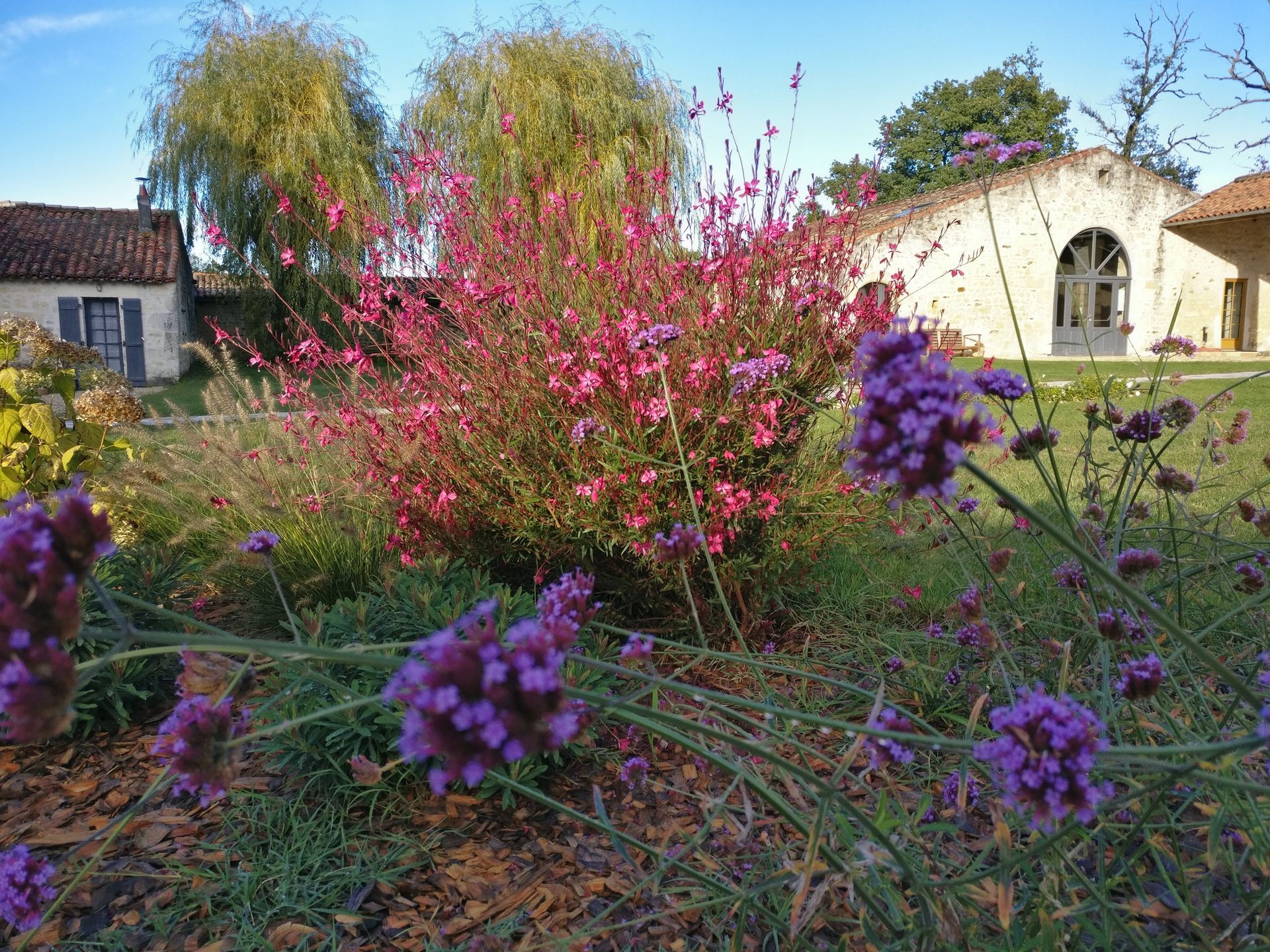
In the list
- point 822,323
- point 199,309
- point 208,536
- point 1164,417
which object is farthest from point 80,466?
point 199,309

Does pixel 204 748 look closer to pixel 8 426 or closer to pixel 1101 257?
pixel 8 426

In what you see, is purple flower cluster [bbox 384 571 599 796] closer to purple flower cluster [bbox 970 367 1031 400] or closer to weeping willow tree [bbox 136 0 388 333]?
purple flower cluster [bbox 970 367 1031 400]

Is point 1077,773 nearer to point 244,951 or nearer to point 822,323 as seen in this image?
point 244,951

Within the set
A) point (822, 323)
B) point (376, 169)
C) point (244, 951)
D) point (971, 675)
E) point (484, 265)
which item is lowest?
point (244, 951)

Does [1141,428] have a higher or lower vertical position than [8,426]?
higher

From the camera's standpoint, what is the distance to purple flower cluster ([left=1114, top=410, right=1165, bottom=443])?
199cm

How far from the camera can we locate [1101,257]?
25.9 metres

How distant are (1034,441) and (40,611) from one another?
1.93m

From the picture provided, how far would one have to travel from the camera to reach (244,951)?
1.88 metres

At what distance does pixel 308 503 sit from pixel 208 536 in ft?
3.18

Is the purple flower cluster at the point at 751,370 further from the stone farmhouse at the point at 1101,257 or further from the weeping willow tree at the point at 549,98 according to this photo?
the stone farmhouse at the point at 1101,257

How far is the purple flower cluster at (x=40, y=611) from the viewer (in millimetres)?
849

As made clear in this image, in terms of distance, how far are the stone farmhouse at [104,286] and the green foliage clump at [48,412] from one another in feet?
69.3

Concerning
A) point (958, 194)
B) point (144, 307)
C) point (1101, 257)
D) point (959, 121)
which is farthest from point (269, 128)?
point (959, 121)
